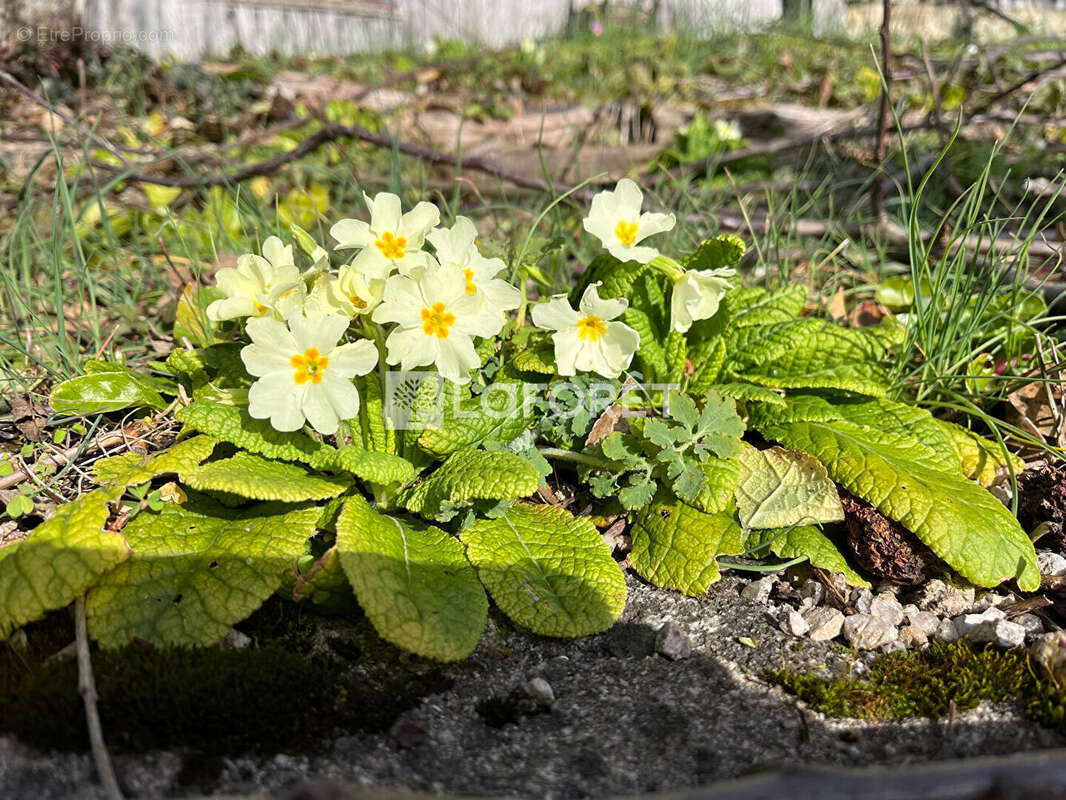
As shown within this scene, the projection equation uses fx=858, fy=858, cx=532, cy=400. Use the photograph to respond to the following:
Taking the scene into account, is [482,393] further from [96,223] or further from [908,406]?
[96,223]

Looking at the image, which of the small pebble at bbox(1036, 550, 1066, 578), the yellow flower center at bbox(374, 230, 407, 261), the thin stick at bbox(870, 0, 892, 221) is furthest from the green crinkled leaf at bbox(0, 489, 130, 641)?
the thin stick at bbox(870, 0, 892, 221)

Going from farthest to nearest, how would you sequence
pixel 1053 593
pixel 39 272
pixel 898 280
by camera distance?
pixel 39 272 < pixel 898 280 < pixel 1053 593

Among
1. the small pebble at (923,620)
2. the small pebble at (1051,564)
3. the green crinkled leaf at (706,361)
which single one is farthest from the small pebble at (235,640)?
the small pebble at (1051,564)

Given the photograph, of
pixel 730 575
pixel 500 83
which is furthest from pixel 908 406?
pixel 500 83

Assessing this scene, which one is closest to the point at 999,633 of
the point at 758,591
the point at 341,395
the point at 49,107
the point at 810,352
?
the point at 758,591

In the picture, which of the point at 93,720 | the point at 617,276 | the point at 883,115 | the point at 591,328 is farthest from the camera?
the point at 883,115

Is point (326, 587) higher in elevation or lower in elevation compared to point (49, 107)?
lower

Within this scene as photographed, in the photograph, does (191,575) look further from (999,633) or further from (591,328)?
(999,633)

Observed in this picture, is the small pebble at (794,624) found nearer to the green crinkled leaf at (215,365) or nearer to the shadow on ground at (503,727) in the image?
the shadow on ground at (503,727)
